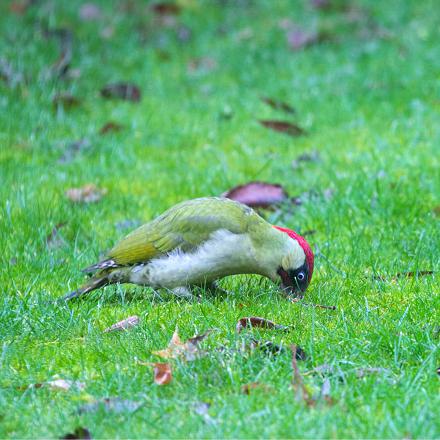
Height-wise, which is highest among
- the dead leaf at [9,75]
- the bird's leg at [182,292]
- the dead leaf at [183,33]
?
the dead leaf at [183,33]

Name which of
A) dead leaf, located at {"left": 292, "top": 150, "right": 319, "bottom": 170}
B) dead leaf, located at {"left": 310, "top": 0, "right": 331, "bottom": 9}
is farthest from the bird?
dead leaf, located at {"left": 310, "top": 0, "right": 331, "bottom": 9}

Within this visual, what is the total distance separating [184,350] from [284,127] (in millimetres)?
4219

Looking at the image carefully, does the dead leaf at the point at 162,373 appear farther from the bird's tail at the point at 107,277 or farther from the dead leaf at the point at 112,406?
Result: the bird's tail at the point at 107,277

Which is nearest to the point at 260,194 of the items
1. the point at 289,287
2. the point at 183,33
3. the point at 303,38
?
the point at 289,287

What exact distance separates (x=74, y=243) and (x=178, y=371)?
2.08m

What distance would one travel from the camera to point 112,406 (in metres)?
3.39

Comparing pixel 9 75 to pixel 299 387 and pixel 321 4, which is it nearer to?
pixel 321 4

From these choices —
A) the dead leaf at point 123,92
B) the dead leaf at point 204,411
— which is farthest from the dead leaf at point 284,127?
the dead leaf at point 204,411

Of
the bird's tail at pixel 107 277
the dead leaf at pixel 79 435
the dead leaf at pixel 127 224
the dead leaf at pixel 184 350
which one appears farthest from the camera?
the dead leaf at pixel 127 224

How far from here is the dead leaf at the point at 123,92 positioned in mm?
8578

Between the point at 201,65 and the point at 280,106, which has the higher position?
the point at 201,65

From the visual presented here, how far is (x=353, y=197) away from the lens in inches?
237

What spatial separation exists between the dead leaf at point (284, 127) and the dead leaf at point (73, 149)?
1486 millimetres

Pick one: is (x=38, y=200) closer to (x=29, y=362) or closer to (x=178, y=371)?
(x=29, y=362)
